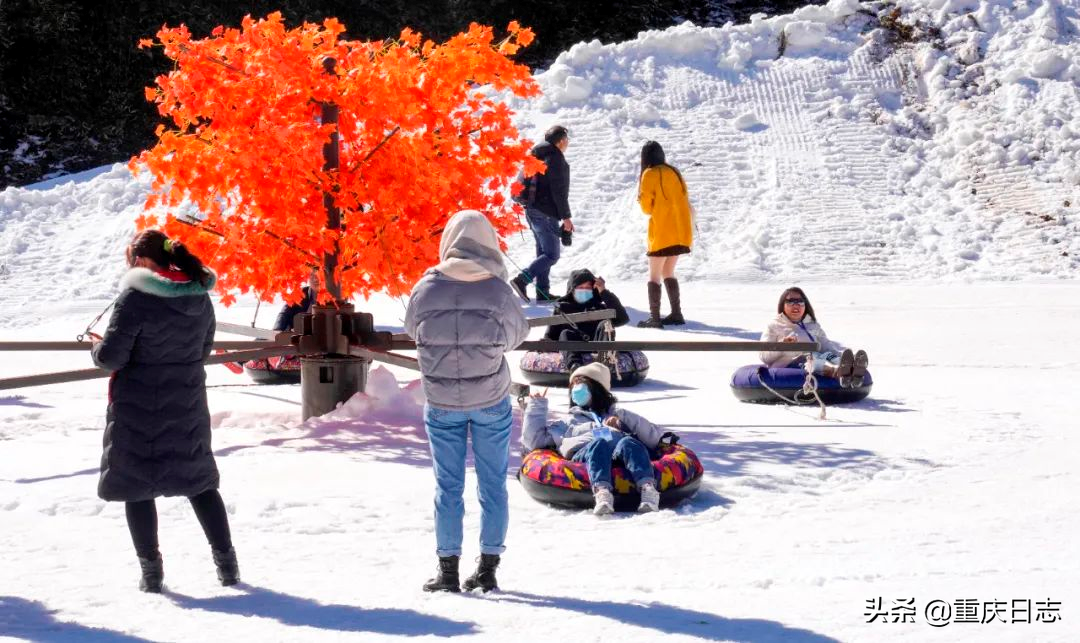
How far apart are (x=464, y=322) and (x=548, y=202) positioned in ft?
29.7

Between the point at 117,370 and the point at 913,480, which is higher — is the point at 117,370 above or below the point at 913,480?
above

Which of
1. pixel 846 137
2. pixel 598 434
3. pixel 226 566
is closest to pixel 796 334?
pixel 598 434

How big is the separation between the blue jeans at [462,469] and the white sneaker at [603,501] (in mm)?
1396

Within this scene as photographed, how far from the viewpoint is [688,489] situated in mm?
7391

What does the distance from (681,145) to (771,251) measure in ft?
10.2

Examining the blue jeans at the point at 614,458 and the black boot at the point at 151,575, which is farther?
the blue jeans at the point at 614,458

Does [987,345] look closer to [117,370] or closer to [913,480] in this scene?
[913,480]

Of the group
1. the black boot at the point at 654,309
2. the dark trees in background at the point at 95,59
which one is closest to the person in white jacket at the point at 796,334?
the black boot at the point at 654,309

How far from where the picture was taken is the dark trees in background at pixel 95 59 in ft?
72.7

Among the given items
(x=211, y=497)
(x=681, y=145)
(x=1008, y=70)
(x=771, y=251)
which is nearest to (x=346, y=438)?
(x=211, y=497)

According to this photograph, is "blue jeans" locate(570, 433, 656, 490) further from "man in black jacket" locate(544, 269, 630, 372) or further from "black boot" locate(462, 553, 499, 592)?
"man in black jacket" locate(544, 269, 630, 372)

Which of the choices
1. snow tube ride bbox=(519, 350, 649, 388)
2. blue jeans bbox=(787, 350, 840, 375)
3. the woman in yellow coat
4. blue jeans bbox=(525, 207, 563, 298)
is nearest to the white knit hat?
blue jeans bbox=(787, 350, 840, 375)

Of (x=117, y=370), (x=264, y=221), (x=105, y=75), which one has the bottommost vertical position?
(x=117, y=370)

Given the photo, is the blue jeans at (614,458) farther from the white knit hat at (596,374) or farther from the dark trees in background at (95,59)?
the dark trees in background at (95,59)
